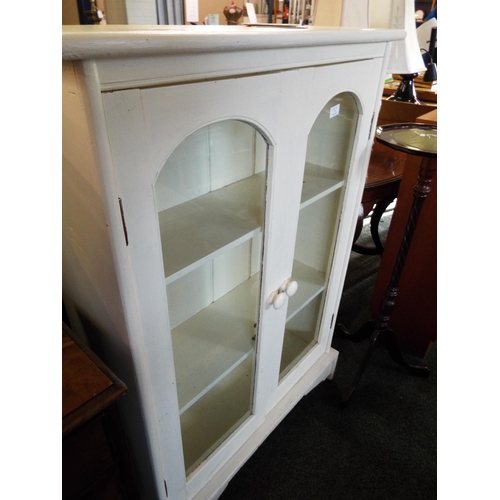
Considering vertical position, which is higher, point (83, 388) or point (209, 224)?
point (209, 224)

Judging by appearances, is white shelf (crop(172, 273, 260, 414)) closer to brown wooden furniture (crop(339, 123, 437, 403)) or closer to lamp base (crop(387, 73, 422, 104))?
brown wooden furniture (crop(339, 123, 437, 403))

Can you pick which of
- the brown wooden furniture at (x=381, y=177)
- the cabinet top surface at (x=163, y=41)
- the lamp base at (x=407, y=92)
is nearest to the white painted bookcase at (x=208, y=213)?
the cabinet top surface at (x=163, y=41)

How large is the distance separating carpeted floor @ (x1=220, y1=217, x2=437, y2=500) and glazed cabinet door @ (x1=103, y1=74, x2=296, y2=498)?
0.21 metres

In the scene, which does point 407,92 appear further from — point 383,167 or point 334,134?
point 334,134

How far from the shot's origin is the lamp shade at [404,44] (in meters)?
1.14

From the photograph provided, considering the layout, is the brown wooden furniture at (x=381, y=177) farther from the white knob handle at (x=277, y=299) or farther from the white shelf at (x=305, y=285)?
the white knob handle at (x=277, y=299)

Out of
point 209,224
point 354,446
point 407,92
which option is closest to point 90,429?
point 209,224

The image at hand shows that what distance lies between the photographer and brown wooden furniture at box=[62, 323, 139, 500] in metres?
0.52

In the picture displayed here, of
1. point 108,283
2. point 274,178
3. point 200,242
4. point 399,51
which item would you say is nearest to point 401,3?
point 399,51

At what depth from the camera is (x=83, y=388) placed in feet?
1.76

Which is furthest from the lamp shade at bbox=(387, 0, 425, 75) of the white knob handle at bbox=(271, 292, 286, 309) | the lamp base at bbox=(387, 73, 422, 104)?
the white knob handle at bbox=(271, 292, 286, 309)

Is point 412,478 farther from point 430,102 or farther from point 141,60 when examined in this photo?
point 430,102

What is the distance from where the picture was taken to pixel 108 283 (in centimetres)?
53

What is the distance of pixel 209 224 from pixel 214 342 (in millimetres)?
354
